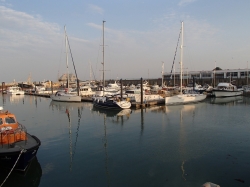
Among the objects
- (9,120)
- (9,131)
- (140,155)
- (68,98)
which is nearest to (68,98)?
(68,98)

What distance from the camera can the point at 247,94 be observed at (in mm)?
59125

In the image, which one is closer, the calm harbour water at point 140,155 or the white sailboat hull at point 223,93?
the calm harbour water at point 140,155

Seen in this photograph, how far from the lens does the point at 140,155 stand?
586 inches

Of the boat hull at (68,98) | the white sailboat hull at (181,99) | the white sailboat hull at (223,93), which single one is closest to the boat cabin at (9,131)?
the white sailboat hull at (181,99)

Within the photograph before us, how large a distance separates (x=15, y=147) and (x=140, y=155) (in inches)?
303

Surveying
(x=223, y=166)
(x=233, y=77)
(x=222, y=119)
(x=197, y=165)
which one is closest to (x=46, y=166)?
(x=197, y=165)

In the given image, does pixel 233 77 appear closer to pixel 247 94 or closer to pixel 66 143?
pixel 247 94

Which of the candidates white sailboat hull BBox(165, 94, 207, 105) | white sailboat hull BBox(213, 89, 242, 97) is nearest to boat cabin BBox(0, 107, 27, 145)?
white sailboat hull BBox(165, 94, 207, 105)

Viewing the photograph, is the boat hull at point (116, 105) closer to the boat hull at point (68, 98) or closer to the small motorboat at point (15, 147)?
the boat hull at point (68, 98)

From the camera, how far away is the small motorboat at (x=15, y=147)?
37.4 feet

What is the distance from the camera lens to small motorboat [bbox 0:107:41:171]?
A: 11.4 m

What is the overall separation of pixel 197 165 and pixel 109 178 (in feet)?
17.4

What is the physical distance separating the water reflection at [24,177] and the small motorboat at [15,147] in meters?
0.34

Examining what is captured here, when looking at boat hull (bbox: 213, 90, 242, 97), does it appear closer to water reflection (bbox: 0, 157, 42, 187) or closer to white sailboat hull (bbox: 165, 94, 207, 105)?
white sailboat hull (bbox: 165, 94, 207, 105)
